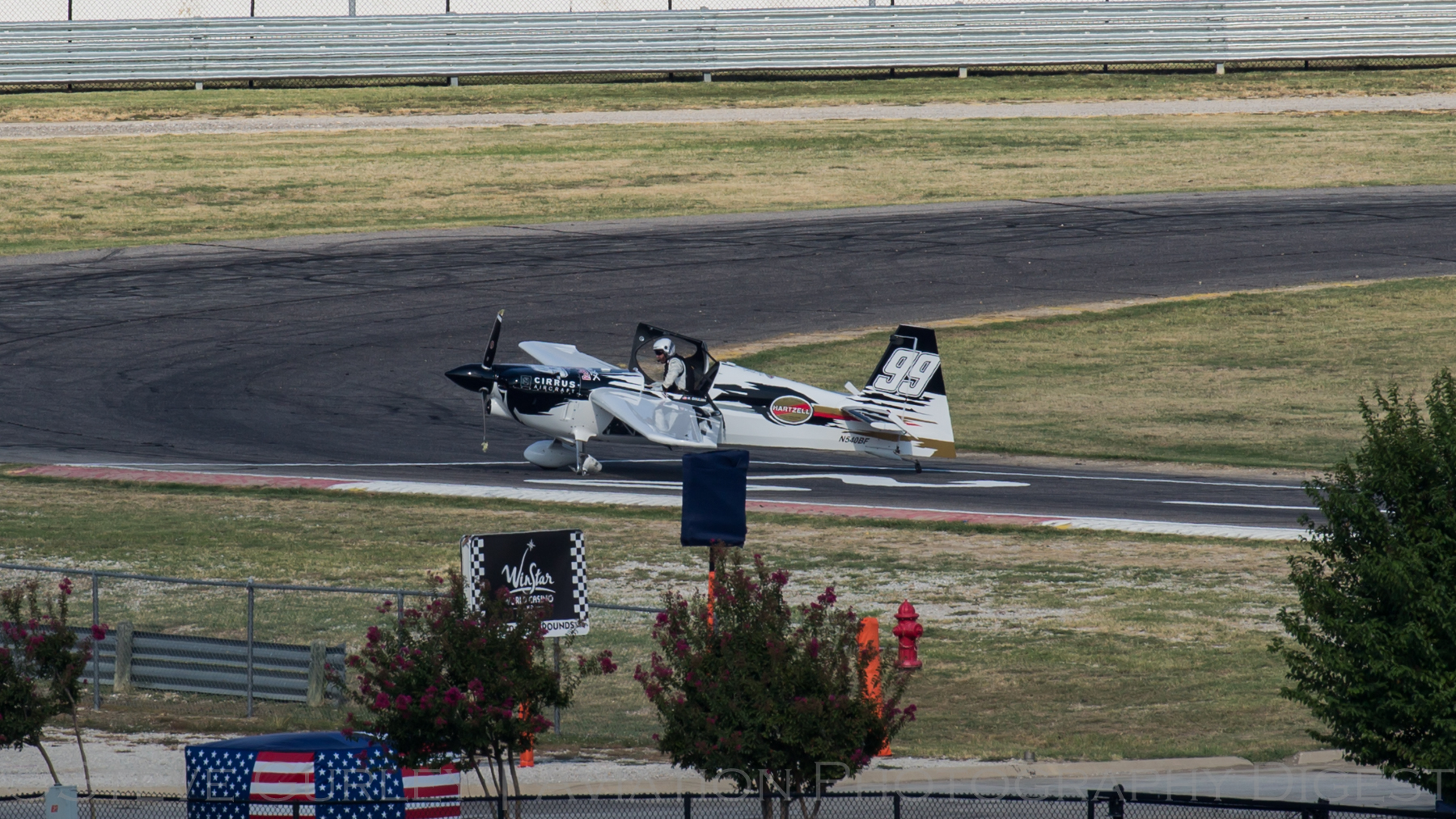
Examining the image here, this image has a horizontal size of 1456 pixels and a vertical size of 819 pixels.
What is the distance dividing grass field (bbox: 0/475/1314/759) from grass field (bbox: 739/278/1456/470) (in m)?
8.56

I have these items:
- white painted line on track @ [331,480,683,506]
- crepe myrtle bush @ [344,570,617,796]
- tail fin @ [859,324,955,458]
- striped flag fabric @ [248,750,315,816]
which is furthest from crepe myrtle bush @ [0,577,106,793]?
tail fin @ [859,324,955,458]

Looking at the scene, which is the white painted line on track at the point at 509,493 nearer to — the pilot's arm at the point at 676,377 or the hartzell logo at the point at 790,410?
the pilot's arm at the point at 676,377

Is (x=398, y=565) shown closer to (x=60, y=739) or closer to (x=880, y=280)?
(x=60, y=739)

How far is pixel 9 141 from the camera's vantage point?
57219mm

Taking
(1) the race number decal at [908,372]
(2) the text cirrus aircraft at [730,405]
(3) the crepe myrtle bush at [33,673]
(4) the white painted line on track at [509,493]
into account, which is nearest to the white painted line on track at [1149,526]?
(2) the text cirrus aircraft at [730,405]

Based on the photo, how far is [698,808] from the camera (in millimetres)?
12875

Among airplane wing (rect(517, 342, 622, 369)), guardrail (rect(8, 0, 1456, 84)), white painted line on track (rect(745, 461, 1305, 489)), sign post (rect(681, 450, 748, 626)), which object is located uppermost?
guardrail (rect(8, 0, 1456, 84))

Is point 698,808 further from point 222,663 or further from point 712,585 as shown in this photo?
point 222,663

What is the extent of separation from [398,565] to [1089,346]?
70.2 ft

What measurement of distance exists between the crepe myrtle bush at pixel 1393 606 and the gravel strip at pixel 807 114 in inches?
2059

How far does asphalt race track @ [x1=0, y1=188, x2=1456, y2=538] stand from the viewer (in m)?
29.0

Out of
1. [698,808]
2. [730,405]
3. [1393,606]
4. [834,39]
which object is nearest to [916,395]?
[730,405]

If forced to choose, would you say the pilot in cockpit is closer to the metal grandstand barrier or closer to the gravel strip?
the metal grandstand barrier

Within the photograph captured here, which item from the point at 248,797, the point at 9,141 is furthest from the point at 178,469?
the point at 9,141
